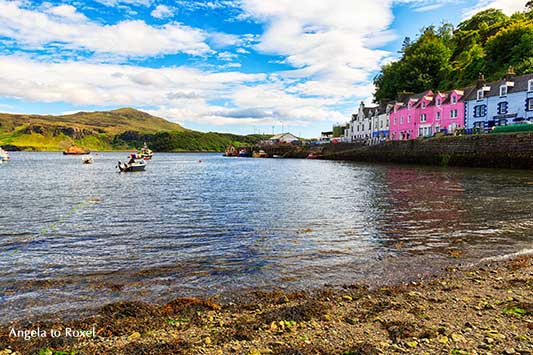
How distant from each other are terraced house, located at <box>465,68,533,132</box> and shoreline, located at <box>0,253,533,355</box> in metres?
52.5

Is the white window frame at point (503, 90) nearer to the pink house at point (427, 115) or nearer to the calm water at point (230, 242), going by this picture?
the pink house at point (427, 115)

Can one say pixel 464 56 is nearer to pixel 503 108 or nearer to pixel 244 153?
pixel 503 108

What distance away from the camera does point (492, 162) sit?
49281mm

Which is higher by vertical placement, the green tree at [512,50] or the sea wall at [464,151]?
the green tree at [512,50]

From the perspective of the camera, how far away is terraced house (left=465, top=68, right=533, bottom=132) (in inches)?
2102

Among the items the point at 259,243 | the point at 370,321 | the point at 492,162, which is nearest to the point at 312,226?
the point at 259,243

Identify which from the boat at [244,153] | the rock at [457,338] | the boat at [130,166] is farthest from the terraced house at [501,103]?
the boat at [244,153]

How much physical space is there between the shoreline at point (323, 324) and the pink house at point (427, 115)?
2442 inches

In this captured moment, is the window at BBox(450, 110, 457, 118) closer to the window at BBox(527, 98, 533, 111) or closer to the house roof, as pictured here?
the house roof

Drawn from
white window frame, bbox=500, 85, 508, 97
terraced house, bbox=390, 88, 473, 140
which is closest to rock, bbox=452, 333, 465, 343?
white window frame, bbox=500, 85, 508, 97

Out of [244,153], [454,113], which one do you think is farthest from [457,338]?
[244,153]

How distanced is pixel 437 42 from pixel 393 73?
13.7m

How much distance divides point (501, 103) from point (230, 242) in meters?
58.6

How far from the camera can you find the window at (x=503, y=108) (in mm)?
56312
